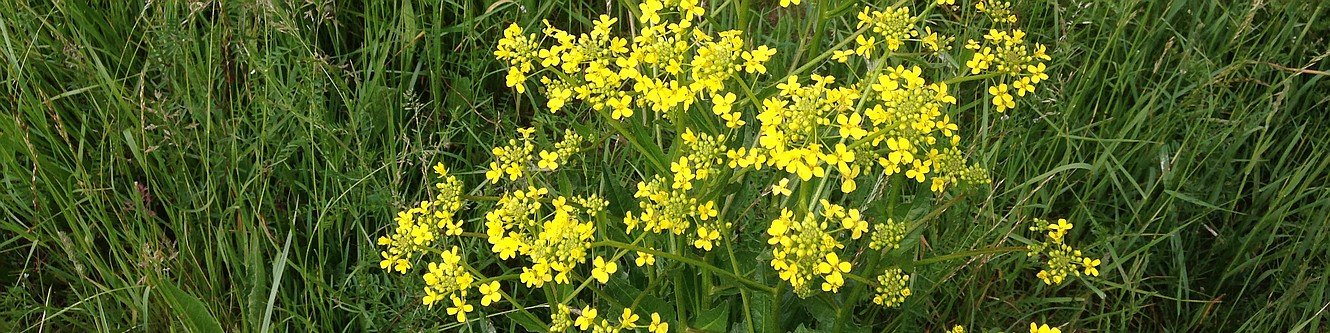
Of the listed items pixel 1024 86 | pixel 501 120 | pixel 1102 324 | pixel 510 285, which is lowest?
pixel 1102 324

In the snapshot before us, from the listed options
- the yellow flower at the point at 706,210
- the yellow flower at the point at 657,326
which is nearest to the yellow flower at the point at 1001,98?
the yellow flower at the point at 706,210

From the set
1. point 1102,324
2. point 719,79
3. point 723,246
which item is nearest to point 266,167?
point 723,246

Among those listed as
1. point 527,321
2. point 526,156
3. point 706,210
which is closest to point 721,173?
point 706,210

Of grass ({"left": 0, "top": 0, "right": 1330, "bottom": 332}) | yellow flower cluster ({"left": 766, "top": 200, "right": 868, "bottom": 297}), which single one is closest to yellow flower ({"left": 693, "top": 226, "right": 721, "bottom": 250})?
yellow flower cluster ({"left": 766, "top": 200, "right": 868, "bottom": 297})

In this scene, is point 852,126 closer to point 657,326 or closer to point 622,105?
point 622,105

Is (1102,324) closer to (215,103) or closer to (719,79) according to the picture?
(719,79)
